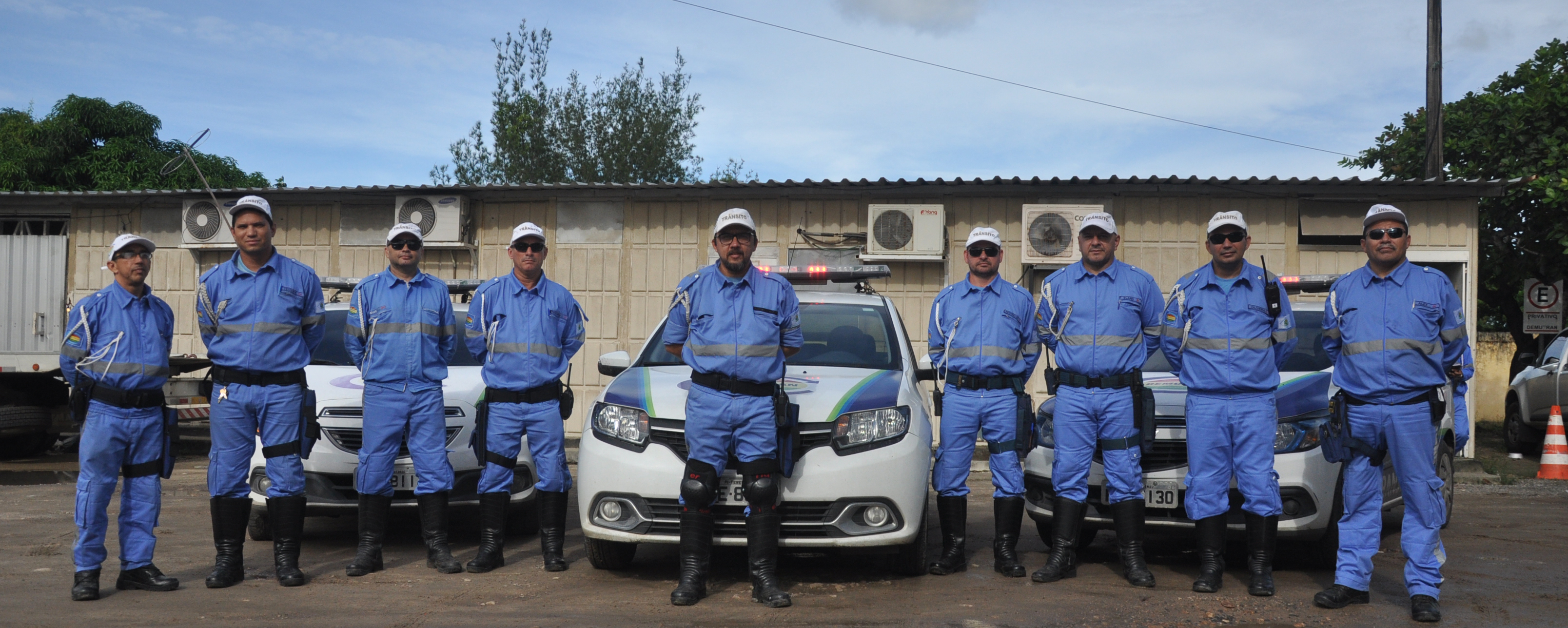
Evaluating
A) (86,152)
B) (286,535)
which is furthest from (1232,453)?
(86,152)

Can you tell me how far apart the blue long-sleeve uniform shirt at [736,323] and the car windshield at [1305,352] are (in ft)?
8.12

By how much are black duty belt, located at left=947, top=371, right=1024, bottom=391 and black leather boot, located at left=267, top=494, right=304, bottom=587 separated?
11.2ft

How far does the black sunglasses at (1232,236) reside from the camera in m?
5.69

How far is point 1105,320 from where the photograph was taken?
18.9 feet

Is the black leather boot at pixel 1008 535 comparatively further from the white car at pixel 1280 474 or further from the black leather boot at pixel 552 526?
the black leather boot at pixel 552 526

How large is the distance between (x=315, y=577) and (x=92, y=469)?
1.15 meters

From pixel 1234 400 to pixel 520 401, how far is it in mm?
3579

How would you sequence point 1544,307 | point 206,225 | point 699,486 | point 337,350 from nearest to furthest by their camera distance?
point 699,486 → point 337,350 → point 206,225 → point 1544,307

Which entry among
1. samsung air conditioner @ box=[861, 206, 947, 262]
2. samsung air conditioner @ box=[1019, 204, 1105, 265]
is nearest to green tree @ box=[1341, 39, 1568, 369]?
samsung air conditioner @ box=[1019, 204, 1105, 265]

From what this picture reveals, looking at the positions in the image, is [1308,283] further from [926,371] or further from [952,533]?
[952,533]

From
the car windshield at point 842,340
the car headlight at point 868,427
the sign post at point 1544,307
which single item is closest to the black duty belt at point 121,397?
the car windshield at point 842,340

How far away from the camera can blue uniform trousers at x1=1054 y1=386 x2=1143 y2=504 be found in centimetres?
568

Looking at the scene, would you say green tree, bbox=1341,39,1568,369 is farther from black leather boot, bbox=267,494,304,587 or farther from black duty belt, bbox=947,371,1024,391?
black leather boot, bbox=267,494,304,587

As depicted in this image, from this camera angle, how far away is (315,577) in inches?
230
